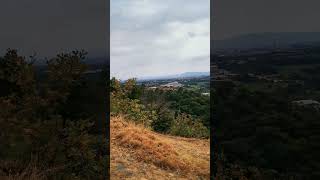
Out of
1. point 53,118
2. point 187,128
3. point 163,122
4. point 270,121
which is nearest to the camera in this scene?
point 270,121

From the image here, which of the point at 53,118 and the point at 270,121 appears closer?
the point at 270,121

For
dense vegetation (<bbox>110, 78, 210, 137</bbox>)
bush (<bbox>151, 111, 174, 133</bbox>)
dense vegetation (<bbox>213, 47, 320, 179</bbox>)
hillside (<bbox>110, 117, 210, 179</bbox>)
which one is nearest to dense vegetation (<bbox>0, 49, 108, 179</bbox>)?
hillside (<bbox>110, 117, 210, 179</bbox>)

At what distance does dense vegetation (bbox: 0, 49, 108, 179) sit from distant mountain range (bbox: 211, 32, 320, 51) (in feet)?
5.41

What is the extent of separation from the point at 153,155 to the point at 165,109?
150 cm

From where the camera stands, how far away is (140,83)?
894 cm

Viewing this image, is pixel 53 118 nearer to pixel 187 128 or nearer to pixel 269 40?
pixel 269 40

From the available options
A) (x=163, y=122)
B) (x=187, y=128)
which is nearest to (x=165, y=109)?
(x=163, y=122)

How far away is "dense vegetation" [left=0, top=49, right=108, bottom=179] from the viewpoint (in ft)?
19.1

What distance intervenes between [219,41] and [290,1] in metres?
0.93

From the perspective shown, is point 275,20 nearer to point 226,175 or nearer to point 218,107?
point 218,107

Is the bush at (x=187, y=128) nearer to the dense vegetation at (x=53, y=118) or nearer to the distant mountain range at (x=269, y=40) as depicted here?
the dense vegetation at (x=53, y=118)

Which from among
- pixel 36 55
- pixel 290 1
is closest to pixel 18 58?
pixel 36 55

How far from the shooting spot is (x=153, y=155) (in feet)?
24.6

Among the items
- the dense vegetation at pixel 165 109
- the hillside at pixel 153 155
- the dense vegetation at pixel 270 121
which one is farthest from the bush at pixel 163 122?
the dense vegetation at pixel 270 121
